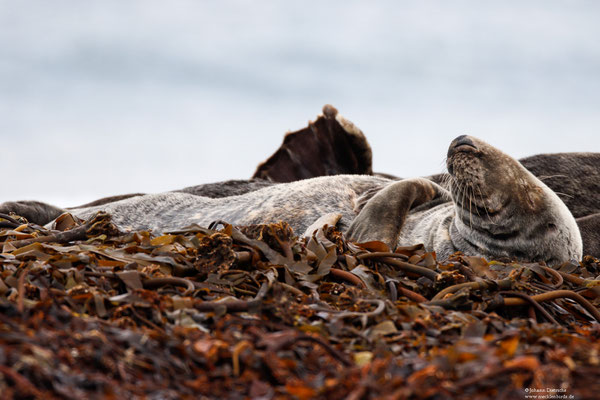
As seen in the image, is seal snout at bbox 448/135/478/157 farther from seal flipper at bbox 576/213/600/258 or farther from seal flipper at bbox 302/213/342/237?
seal flipper at bbox 576/213/600/258

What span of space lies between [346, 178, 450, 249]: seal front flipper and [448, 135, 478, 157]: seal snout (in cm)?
71

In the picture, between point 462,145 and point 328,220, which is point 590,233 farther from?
point 328,220

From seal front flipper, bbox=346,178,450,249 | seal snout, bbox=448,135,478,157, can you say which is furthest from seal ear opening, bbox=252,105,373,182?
seal snout, bbox=448,135,478,157

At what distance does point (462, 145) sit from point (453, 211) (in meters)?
0.87

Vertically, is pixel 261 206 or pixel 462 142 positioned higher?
pixel 462 142

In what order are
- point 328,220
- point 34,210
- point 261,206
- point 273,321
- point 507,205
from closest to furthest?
point 273,321
point 507,205
point 328,220
point 261,206
point 34,210

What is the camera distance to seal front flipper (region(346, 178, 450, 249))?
16.8ft

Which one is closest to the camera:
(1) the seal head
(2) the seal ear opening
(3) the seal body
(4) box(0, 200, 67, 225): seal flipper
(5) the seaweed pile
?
(5) the seaweed pile

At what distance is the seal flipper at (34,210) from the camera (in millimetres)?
7152

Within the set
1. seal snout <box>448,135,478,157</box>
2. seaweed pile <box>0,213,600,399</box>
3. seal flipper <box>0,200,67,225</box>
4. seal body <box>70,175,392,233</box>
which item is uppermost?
seal snout <box>448,135,478,157</box>

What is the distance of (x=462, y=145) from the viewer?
4.87 m

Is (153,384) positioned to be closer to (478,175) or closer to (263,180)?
(478,175)

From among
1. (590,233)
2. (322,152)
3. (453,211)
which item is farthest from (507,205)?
(322,152)

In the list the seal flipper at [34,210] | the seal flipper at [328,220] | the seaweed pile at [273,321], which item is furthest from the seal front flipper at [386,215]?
the seal flipper at [34,210]
